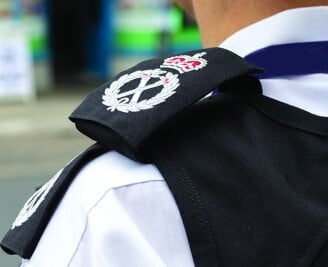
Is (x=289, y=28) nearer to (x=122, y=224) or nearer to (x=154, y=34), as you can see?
(x=122, y=224)

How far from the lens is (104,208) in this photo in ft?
2.87

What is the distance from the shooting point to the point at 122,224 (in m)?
0.87

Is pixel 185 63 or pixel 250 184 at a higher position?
pixel 185 63

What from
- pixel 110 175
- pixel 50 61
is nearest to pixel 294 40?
pixel 110 175

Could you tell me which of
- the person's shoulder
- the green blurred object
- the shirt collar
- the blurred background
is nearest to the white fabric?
the shirt collar

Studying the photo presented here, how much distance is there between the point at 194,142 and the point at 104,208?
0.14 meters

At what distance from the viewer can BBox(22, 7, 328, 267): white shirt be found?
0.87m

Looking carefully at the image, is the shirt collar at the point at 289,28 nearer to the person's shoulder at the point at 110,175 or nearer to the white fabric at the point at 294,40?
the white fabric at the point at 294,40

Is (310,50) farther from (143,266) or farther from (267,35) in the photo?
(143,266)

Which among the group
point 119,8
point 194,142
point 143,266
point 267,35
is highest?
point 267,35

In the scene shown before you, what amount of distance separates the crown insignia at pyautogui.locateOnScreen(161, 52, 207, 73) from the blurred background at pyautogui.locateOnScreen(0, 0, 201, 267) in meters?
6.26

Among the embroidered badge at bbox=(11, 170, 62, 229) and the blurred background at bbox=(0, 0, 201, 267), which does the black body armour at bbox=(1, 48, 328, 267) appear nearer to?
the embroidered badge at bbox=(11, 170, 62, 229)

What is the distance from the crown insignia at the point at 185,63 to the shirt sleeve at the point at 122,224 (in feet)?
0.52

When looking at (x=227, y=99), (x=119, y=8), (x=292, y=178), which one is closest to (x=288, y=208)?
(x=292, y=178)
